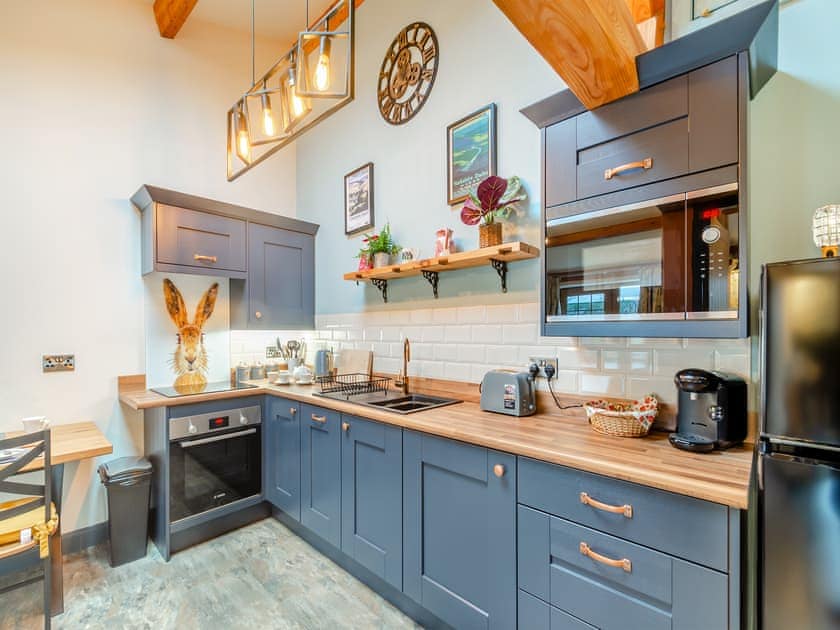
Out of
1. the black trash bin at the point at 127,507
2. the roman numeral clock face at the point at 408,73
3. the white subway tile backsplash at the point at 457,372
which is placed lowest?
the black trash bin at the point at 127,507

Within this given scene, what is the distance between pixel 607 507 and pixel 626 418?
40cm

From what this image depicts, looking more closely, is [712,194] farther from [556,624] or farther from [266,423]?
[266,423]

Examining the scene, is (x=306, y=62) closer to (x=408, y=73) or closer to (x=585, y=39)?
(x=585, y=39)

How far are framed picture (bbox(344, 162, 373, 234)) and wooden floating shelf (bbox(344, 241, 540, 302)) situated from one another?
1.51 feet

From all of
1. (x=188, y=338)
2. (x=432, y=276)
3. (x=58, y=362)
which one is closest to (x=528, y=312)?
(x=432, y=276)

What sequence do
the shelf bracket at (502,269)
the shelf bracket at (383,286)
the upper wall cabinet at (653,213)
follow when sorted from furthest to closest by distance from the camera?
the shelf bracket at (383,286) < the shelf bracket at (502,269) < the upper wall cabinet at (653,213)

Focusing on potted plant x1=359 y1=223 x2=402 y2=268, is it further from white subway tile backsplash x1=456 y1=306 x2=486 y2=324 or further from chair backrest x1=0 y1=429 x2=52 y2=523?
chair backrest x1=0 y1=429 x2=52 y2=523

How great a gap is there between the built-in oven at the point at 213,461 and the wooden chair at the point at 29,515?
607 mm

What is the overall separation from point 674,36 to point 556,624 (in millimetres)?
2243

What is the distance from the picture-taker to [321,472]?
2305mm

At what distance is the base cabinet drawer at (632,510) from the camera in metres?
1.03

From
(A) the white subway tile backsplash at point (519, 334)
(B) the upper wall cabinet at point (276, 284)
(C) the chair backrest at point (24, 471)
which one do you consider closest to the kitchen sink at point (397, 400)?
(A) the white subway tile backsplash at point (519, 334)

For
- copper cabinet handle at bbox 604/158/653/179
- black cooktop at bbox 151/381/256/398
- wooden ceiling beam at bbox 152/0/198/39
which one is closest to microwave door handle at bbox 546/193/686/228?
copper cabinet handle at bbox 604/158/653/179

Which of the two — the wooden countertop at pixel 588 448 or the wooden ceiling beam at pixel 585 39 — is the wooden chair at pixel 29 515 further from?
the wooden ceiling beam at pixel 585 39
